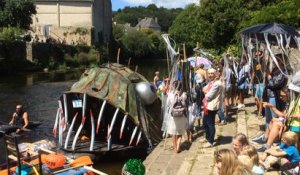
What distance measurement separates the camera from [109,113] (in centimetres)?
1516

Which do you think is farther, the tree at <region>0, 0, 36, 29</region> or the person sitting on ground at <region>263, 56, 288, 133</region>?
the tree at <region>0, 0, 36, 29</region>

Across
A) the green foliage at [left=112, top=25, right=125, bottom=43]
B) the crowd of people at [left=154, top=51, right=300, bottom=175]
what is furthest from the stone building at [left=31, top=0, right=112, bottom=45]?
the crowd of people at [left=154, top=51, right=300, bottom=175]

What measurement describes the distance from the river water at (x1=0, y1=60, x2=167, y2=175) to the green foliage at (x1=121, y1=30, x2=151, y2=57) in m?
28.7

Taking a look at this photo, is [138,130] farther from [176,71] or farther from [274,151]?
[274,151]

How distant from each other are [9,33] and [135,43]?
31162 millimetres

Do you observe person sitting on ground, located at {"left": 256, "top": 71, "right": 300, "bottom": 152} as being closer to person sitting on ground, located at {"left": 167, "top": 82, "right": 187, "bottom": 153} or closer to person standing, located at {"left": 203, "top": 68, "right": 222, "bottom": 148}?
person standing, located at {"left": 203, "top": 68, "right": 222, "bottom": 148}

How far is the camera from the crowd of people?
25.3ft

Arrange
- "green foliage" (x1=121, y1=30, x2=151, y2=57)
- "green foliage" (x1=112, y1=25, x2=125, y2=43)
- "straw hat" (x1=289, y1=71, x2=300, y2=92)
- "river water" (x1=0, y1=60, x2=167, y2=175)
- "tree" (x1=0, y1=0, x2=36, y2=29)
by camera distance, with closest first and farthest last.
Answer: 1. "straw hat" (x1=289, y1=71, x2=300, y2=92)
2. "river water" (x1=0, y1=60, x2=167, y2=175)
3. "tree" (x1=0, y1=0, x2=36, y2=29)
4. "green foliage" (x1=121, y1=30, x2=151, y2=57)
5. "green foliage" (x1=112, y1=25, x2=125, y2=43)

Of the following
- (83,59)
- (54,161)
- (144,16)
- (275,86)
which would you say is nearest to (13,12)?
(83,59)

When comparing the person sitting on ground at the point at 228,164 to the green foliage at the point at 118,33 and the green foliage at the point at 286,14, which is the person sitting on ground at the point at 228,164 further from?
the green foliage at the point at 118,33

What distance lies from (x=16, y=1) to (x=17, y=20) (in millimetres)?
1954

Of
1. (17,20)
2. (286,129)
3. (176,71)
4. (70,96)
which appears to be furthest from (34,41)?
(286,129)

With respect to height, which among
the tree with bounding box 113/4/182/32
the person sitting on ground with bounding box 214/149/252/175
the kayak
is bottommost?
the kayak

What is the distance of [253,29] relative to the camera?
12.0 metres
